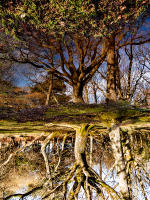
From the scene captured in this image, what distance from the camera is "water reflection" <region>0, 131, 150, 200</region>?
3.66 m

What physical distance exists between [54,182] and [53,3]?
402cm

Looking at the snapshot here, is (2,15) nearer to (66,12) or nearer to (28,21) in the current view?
(28,21)

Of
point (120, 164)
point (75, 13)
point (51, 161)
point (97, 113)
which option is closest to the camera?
point (97, 113)

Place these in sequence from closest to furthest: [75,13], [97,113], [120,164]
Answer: [97,113] < [120,164] < [75,13]

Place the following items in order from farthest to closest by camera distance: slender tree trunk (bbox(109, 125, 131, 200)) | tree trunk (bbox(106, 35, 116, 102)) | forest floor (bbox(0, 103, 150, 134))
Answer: tree trunk (bbox(106, 35, 116, 102)) → slender tree trunk (bbox(109, 125, 131, 200)) → forest floor (bbox(0, 103, 150, 134))

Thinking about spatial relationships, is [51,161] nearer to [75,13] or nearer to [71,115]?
[71,115]

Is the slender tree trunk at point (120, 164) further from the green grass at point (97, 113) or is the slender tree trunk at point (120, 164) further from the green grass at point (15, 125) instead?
the green grass at point (15, 125)

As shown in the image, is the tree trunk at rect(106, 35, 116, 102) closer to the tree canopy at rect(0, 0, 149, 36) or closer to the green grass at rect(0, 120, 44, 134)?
the tree canopy at rect(0, 0, 149, 36)

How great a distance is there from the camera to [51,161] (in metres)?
6.21

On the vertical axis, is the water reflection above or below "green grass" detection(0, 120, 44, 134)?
below

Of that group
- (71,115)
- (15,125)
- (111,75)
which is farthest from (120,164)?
(111,75)

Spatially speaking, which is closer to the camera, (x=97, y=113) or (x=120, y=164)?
(x=97, y=113)

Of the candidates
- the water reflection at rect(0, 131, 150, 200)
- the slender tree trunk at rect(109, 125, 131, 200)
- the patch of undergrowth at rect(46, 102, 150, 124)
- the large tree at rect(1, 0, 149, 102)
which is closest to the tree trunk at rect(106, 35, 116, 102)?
the water reflection at rect(0, 131, 150, 200)

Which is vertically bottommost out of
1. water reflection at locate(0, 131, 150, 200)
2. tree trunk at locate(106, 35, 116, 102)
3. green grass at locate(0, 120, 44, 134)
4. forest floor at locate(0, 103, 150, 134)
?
water reflection at locate(0, 131, 150, 200)
